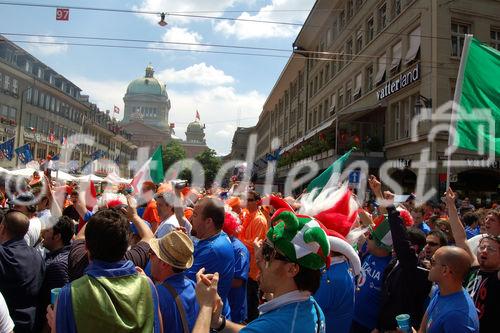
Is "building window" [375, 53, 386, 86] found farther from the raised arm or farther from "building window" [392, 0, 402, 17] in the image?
the raised arm

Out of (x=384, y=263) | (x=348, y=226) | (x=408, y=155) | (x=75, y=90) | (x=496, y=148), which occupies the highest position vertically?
(x=75, y=90)

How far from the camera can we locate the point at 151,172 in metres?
11.8

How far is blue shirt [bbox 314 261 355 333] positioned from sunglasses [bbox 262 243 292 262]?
1.02 meters

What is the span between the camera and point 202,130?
165500 mm

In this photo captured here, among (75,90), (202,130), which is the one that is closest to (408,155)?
(75,90)

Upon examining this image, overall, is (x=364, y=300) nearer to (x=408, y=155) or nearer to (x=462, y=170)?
(x=462, y=170)

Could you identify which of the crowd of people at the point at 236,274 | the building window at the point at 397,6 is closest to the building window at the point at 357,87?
the building window at the point at 397,6

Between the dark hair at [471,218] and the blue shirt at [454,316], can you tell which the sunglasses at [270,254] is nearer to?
the blue shirt at [454,316]

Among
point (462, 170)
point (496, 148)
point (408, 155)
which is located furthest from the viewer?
point (408, 155)

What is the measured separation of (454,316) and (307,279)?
1477 mm

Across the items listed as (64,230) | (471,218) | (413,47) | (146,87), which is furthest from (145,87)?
(64,230)

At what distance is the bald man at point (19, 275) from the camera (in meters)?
3.71

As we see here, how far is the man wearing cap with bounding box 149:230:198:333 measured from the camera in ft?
9.58

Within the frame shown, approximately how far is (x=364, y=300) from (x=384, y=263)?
43cm
